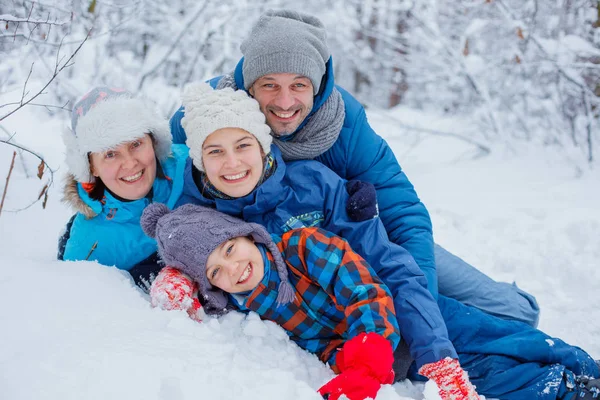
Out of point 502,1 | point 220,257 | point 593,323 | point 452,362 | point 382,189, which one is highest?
Answer: point 502,1

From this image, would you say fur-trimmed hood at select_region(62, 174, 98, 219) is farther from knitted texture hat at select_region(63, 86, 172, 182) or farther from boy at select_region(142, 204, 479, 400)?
boy at select_region(142, 204, 479, 400)

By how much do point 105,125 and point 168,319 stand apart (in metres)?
1.09

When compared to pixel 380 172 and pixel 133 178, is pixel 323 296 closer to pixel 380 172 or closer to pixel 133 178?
pixel 380 172

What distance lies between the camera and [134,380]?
159 cm

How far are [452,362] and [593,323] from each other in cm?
177

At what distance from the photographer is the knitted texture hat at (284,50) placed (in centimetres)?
263

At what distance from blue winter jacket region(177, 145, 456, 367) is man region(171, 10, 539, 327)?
23 centimetres

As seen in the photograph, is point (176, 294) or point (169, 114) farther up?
point (169, 114)

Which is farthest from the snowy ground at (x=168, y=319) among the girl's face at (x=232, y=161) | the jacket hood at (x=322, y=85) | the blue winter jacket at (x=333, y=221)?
the jacket hood at (x=322, y=85)

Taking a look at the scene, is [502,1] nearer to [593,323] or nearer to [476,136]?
[476,136]

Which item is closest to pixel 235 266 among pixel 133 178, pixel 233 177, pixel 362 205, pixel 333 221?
pixel 233 177

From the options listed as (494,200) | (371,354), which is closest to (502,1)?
(494,200)

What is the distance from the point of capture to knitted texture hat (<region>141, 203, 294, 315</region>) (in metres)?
2.17

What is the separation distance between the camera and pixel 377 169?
297 cm
